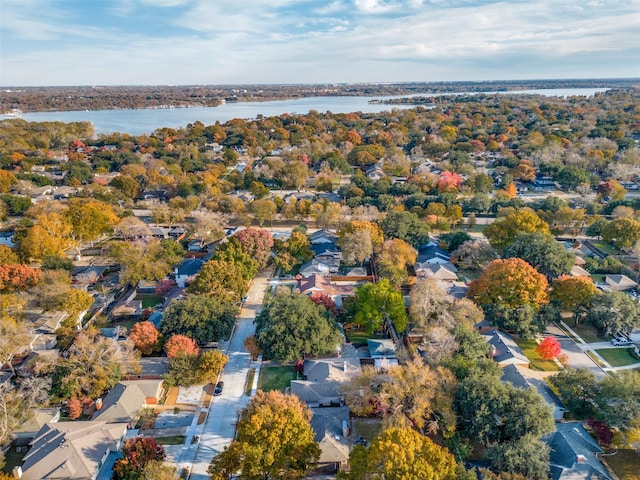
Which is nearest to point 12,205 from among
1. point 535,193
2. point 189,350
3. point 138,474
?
point 189,350

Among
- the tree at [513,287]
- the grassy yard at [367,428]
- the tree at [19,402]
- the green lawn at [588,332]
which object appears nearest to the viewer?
the tree at [19,402]

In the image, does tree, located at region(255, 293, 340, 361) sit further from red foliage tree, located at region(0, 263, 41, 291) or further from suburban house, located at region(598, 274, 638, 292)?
suburban house, located at region(598, 274, 638, 292)

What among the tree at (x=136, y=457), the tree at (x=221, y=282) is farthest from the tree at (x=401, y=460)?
the tree at (x=221, y=282)

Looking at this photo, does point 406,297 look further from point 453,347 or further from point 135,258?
point 135,258

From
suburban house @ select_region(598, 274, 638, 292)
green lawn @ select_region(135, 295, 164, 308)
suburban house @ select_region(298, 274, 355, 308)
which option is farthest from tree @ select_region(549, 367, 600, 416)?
green lawn @ select_region(135, 295, 164, 308)

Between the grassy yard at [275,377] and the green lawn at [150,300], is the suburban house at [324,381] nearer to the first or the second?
the grassy yard at [275,377]
